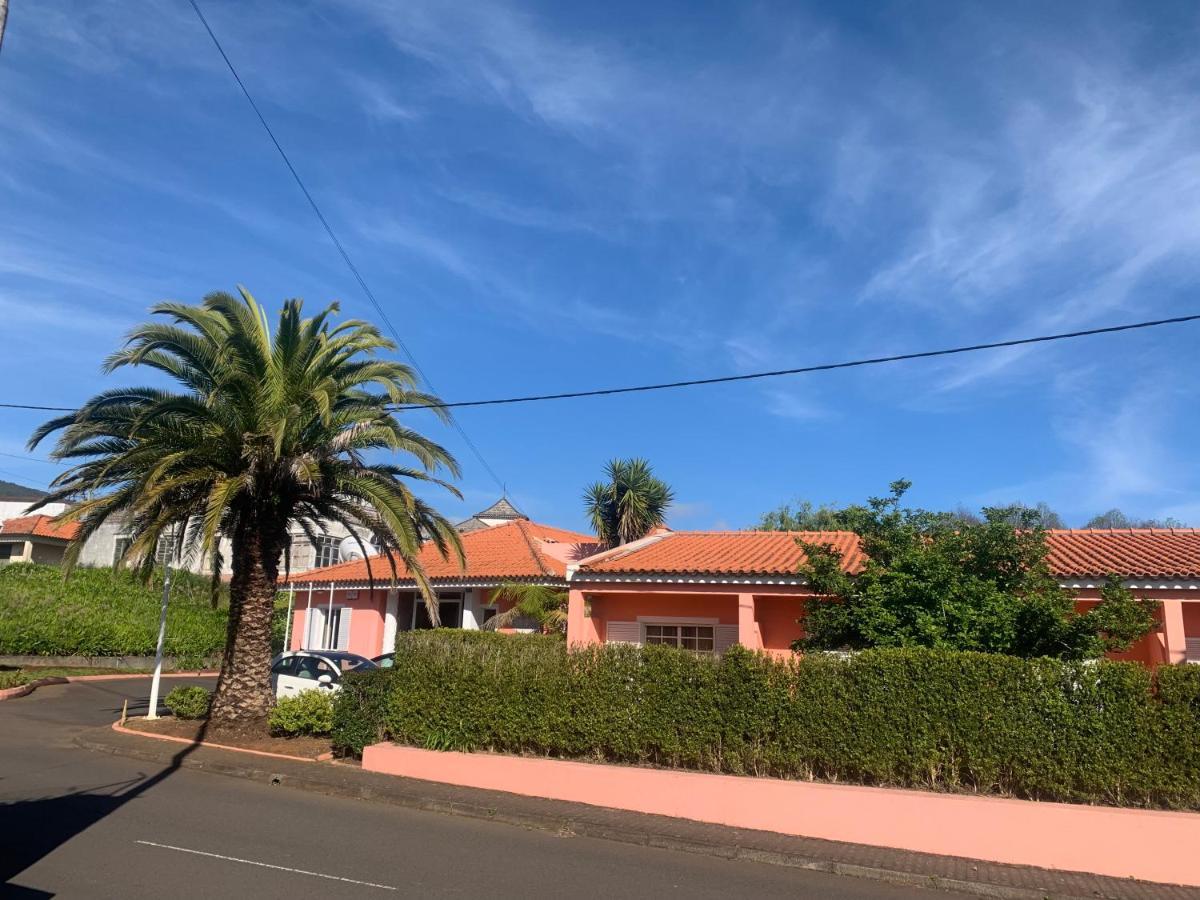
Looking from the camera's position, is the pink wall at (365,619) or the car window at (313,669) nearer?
the car window at (313,669)

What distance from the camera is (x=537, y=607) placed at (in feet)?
66.9

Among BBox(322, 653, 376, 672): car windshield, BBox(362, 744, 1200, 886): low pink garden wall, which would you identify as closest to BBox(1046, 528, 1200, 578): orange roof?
BBox(362, 744, 1200, 886): low pink garden wall

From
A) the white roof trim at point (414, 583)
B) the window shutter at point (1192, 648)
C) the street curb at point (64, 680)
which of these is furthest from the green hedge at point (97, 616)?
the window shutter at point (1192, 648)

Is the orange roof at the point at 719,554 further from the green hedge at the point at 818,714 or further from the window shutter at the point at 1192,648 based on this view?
the window shutter at the point at 1192,648

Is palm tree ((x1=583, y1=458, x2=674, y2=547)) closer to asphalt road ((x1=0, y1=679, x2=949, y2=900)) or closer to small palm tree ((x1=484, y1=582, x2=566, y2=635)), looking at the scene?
small palm tree ((x1=484, y1=582, x2=566, y2=635))

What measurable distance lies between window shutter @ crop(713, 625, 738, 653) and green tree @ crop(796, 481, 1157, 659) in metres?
3.49

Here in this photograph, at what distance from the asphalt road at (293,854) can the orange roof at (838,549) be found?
727 centimetres

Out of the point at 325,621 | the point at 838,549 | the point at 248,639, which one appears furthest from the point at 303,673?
the point at 838,549

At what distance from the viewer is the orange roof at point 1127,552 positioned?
1355 cm

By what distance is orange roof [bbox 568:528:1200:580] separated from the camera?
1409 centimetres

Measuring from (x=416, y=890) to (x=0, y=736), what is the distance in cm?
1259

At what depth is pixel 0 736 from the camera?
51.0ft

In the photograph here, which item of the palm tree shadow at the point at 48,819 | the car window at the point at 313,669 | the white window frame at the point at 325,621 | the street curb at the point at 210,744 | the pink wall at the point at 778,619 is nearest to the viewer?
the palm tree shadow at the point at 48,819

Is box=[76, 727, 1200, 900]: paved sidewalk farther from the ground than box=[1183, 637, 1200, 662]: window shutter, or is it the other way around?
box=[1183, 637, 1200, 662]: window shutter
